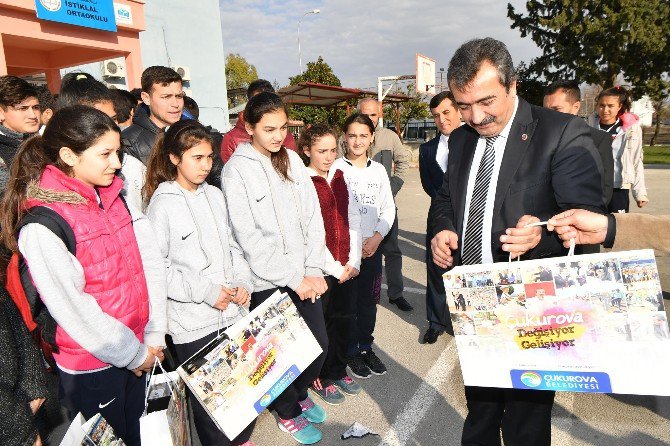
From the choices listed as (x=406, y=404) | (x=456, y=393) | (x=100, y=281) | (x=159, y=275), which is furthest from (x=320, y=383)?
(x=100, y=281)

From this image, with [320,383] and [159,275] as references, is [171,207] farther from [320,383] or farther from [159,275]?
[320,383]

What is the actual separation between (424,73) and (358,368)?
71.8 ft

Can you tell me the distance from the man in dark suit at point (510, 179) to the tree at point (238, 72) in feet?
133

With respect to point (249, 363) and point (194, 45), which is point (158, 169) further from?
point (194, 45)

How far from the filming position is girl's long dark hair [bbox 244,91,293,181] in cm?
268

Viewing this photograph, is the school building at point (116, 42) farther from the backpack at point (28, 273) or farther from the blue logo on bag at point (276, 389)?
the blue logo on bag at point (276, 389)

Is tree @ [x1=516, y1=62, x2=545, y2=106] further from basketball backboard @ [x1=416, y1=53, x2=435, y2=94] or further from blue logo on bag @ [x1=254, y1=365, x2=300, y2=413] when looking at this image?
blue logo on bag @ [x1=254, y1=365, x2=300, y2=413]

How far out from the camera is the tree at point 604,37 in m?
21.1

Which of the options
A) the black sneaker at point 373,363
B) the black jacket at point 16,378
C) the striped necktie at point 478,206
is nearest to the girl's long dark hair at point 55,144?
the black jacket at point 16,378

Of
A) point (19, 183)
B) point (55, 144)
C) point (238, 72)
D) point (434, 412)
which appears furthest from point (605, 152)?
point (238, 72)

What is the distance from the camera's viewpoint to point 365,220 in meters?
3.71

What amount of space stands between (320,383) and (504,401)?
147 cm

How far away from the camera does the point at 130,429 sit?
2211 millimetres

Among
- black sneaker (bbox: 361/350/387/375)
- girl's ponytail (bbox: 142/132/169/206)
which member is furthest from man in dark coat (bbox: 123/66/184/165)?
black sneaker (bbox: 361/350/387/375)
